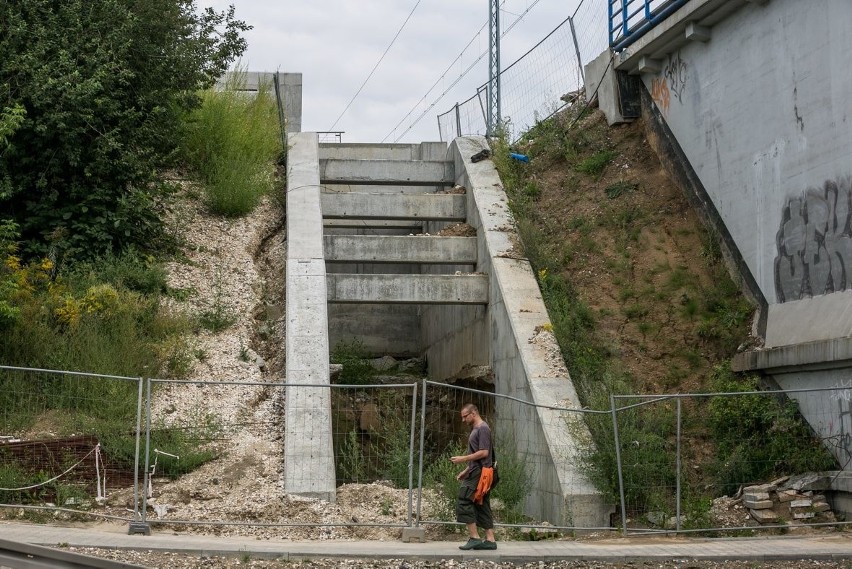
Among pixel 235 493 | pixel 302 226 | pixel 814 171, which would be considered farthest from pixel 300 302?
pixel 814 171

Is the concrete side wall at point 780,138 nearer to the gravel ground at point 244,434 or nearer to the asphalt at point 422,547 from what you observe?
the asphalt at point 422,547

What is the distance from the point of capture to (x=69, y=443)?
10742 mm

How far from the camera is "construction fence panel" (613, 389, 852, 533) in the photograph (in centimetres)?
1102

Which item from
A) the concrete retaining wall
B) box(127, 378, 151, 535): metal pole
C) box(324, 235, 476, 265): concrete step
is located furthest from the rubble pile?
box(324, 235, 476, 265): concrete step

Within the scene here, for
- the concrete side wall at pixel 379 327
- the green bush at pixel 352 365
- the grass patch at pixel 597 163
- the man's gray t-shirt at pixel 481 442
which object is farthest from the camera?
the concrete side wall at pixel 379 327

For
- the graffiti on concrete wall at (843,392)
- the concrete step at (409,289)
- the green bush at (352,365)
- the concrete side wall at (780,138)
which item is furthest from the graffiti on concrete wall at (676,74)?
the green bush at (352,365)

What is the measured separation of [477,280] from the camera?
51.6ft

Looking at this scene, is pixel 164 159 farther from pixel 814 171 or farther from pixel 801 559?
pixel 801 559

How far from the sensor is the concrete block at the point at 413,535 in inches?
400

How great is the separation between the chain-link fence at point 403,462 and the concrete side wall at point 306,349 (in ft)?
0.24

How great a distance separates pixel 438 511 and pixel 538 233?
6130 mm

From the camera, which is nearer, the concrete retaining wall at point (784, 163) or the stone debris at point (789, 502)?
the stone debris at point (789, 502)

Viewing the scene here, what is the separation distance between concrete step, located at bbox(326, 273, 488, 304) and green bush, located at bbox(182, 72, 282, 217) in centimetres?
285

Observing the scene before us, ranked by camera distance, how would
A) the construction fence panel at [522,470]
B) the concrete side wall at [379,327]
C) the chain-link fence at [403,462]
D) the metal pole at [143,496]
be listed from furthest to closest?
the concrete side wall at [379,327] → the construction fence panel at [522,470] → the chain-link fence at [403,462] → the metal pole at [143,496]
